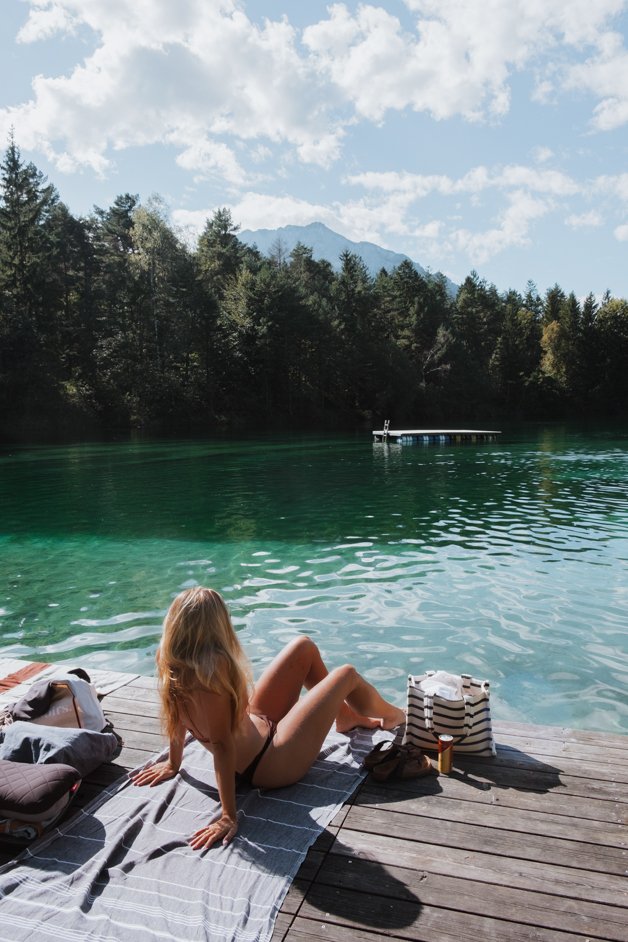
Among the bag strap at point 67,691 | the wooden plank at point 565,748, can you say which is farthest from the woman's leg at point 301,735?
the bag strap at point 67,691

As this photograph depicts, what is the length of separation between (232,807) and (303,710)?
0.60 m

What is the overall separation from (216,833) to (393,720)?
1503 mm

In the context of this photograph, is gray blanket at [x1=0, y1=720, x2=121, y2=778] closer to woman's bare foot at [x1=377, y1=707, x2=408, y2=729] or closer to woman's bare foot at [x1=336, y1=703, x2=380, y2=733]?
woman's bare foot at [x1=336, y1=703, x2=380, y2=733]

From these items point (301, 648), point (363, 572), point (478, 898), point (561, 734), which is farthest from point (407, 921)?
point (363, 572)

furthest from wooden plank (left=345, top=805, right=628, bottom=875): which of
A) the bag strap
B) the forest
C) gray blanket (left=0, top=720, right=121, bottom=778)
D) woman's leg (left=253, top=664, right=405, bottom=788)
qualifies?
the forest

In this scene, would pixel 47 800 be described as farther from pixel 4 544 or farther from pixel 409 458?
pixel 409 458

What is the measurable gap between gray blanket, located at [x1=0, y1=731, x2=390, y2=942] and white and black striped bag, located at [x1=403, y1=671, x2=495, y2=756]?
1.69 feet

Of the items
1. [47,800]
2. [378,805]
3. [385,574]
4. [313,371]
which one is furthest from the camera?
[313,371]

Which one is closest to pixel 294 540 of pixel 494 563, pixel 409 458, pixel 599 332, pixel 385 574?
pixel 385 574

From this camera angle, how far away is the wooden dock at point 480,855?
246 centimetres

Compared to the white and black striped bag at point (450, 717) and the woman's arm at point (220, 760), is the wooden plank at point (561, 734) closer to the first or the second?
the white and black striped bag at point (450, 717)

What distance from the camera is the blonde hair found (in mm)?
2924

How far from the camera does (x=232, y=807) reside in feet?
9.95

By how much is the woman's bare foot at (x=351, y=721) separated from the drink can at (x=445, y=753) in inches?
23.3
